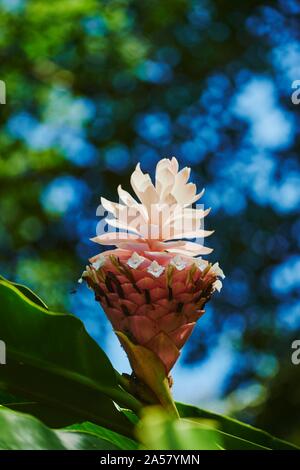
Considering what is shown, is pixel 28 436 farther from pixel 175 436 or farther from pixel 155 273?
pixel 155 273

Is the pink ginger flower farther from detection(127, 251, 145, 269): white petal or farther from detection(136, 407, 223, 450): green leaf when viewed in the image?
detection(136, 407, 223, 450): green leaf

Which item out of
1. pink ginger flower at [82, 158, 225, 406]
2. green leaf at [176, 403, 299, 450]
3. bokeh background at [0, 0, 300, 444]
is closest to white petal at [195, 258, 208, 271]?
pink ginger flower at [82, 158, 225, 406]

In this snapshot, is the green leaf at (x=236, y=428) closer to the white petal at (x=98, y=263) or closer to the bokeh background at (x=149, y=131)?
the white petal at (x=98, y=263)

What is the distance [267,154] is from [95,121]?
1486 millimetres

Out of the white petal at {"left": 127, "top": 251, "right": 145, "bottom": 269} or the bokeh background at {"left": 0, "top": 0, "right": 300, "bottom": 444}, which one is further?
the bokeh background at {"left": 0, "top": 0, "right": 300, "bottom": 444}

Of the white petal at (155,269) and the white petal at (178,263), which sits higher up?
the white petal at (178,263)

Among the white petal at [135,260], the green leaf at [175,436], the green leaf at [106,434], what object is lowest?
the green leaf at [175,436]

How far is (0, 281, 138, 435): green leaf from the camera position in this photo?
27.2 inches

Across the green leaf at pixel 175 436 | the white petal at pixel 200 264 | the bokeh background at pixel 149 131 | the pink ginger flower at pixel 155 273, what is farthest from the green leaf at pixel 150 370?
the bokeh background at pixel 149 131

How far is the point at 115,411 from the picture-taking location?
28.4 inches

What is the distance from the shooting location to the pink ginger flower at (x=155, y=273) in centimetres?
73

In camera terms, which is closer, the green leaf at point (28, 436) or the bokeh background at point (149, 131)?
the green leaf at point (28, 436)

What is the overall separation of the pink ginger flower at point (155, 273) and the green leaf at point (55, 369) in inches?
1.6

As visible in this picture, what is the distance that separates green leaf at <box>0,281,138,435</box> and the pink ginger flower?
4cm
